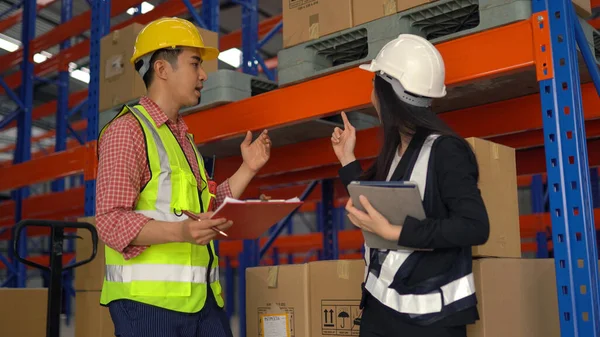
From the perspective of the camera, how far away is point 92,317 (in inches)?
152

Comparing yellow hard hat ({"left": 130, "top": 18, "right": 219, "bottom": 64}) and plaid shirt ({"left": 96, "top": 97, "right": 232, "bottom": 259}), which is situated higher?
yellow hard hat ({"left": 130, "top": 18, "right": 219, "bottom": 64})

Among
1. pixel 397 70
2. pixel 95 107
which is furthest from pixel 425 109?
pixel 95 107

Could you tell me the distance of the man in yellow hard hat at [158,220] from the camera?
7.13 ft

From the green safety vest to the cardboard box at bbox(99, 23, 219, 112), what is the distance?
1.84 m

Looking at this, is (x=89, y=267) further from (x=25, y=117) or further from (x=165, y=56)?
(x=25, y=117)

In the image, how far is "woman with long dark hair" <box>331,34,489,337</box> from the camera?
1869mm

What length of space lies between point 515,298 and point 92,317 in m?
2.51

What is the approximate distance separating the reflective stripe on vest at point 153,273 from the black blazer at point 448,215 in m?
0.80

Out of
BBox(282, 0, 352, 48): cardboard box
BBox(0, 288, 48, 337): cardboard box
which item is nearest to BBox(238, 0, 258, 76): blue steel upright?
BBox(0, 288, 48, 337): cardboard box

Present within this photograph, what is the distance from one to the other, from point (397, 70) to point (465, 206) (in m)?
0.55

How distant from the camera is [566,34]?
234 cm

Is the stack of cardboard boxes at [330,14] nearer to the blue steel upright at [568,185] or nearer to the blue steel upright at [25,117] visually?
the blue steel upright at [568,185]

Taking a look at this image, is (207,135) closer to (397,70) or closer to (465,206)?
(397,70)

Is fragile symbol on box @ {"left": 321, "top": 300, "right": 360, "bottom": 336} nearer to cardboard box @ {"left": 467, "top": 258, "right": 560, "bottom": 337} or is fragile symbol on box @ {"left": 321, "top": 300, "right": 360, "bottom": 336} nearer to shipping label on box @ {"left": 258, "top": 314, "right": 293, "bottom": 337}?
shipping label on box @ {"left": 258, "top": 314, "right": 293, "bottom": 337}
